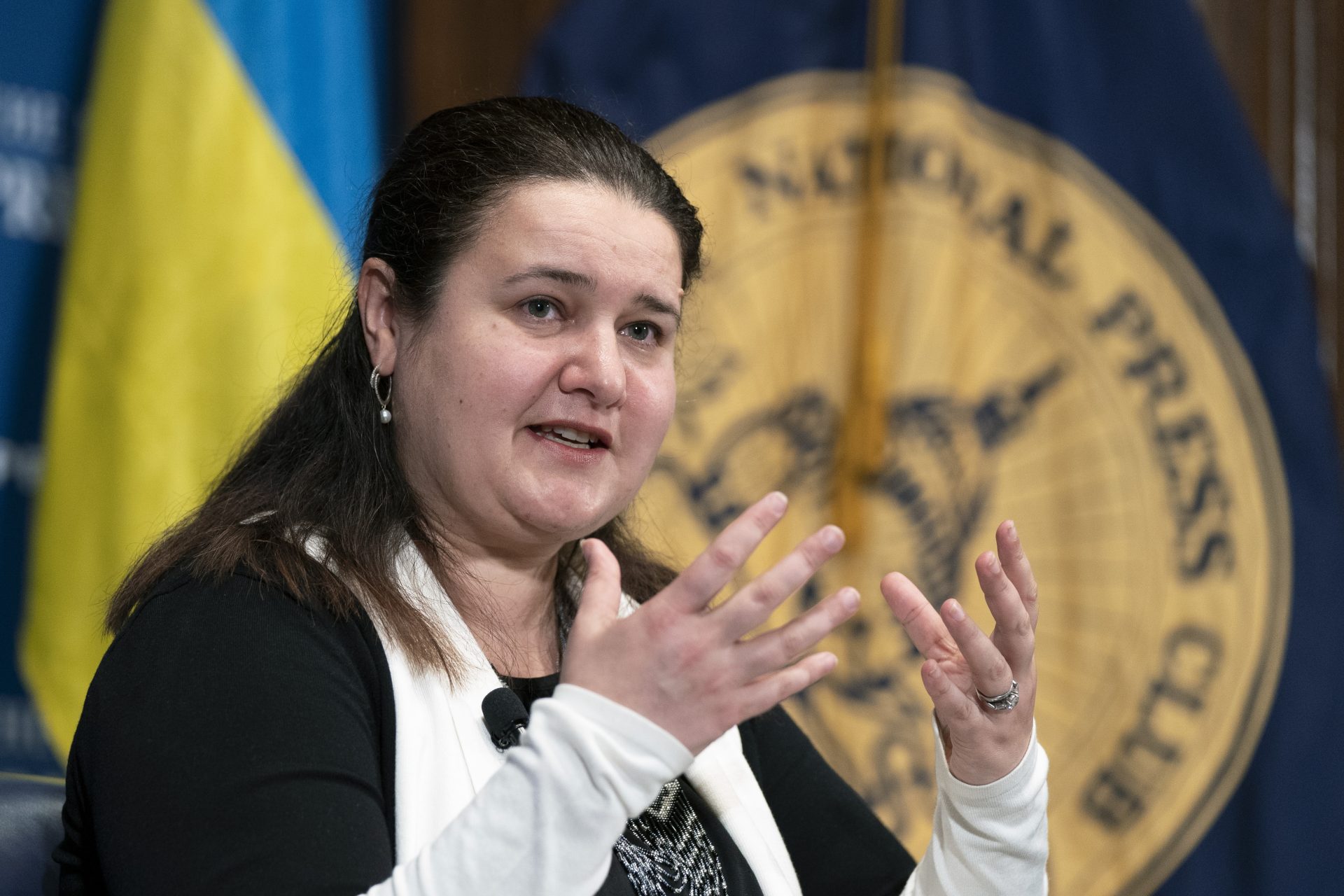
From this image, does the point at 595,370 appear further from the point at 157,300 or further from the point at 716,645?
the point at 157,300

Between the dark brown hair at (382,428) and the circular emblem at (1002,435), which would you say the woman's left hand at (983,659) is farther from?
the circular emblem at (1002,435)

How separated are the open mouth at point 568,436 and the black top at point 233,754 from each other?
0.75ft

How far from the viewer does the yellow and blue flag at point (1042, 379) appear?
7.76ft

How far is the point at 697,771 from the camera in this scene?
126 cm

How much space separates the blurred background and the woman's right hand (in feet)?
5.06

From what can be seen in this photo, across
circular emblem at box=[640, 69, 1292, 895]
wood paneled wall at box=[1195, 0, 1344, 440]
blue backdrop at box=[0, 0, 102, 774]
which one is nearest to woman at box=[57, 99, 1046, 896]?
circular emblem at box=[640, 69, 1292, 895]

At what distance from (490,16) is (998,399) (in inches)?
47.5

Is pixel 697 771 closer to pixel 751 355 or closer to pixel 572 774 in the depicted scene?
pixel 572 774

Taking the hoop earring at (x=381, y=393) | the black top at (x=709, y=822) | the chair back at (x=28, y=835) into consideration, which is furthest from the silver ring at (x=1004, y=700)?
the chair back at (x=28, y=835)

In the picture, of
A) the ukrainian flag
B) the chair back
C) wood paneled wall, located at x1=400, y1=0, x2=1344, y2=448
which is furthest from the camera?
wood paneled wall, located at x1=400, y1=0, x2=1344, y2=448

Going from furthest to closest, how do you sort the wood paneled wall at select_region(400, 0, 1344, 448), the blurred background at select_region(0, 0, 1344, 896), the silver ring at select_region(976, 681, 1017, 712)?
1. the wood paneled wall at select_region(400, 0, 1344, 448)
2. the blurred background at select_region(0, 0, 1344, 896)
3. the silver ring at select_region(976, 681, 1017, 712)

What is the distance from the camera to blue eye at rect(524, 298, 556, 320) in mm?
1172

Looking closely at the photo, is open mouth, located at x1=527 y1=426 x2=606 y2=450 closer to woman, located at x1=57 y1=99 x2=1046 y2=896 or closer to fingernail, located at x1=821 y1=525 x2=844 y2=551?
woman, located at x1=57 y1=99 x2=1046 y2=896

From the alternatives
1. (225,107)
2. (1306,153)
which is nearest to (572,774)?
(225,107)
